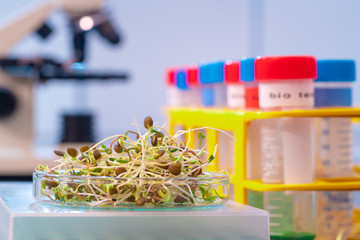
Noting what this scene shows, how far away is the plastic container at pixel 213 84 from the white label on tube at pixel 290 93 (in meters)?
0.25

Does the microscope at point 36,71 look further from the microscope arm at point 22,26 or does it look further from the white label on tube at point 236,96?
the white label on tube at point 236,96

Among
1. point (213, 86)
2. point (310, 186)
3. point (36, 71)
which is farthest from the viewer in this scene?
point (36, 71)

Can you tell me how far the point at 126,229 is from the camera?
74cm

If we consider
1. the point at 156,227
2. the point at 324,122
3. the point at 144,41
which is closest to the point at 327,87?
the point at 324,122

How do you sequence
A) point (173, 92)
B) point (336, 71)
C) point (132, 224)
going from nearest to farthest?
1. point (132, 224)
2. point (336, 71)
3. point (173, 92)

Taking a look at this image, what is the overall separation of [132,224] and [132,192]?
53mm

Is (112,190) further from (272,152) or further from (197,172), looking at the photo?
(272,152)

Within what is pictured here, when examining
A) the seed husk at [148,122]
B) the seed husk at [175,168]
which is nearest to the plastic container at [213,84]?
the seed husk at [148,122]

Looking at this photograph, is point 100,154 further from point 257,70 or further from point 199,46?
point 199,46

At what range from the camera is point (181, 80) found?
171 cm

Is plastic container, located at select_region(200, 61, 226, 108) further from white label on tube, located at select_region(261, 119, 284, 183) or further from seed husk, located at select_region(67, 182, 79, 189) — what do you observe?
seed husk, located at select_region(67, 182, 79, 189)

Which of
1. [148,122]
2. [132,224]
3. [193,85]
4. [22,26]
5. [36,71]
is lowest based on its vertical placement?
[132,224]

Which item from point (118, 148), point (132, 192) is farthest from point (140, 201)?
point (118, 148)

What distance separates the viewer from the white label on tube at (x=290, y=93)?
3.34ft
